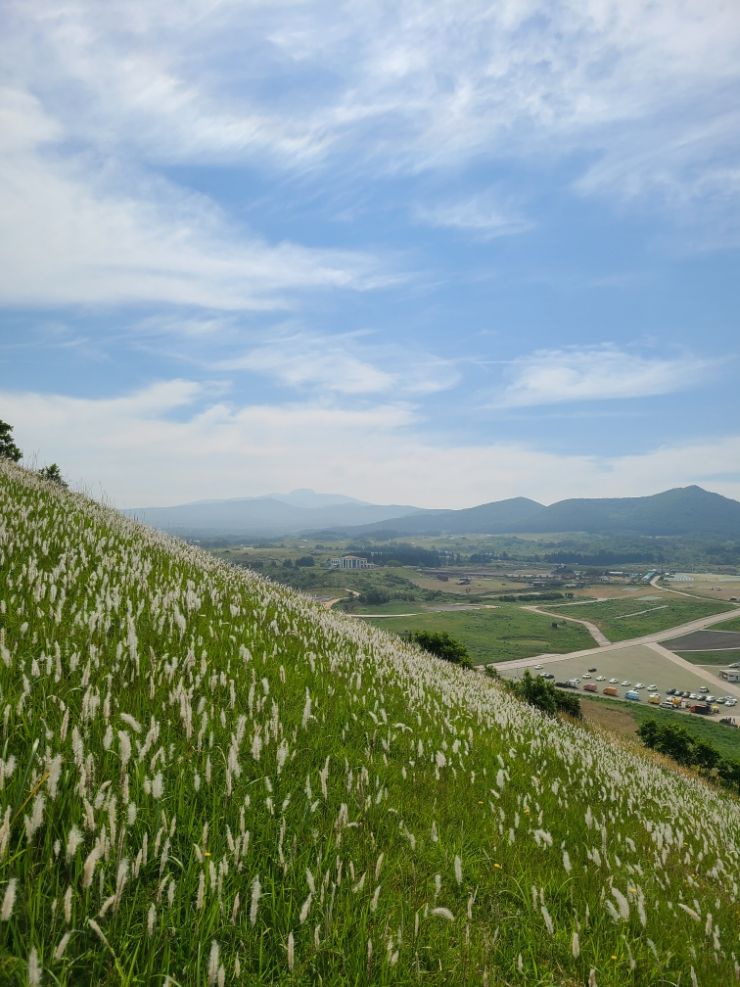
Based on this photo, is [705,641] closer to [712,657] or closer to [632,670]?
[712,657]

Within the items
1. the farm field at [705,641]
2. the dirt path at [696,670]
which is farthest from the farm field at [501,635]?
the farm field at [705,641]

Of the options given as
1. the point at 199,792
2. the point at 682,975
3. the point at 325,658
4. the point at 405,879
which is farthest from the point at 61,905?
the point at 325,658

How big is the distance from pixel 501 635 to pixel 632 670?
44146 mm

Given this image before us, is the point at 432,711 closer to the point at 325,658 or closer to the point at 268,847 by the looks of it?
the point at 325,658

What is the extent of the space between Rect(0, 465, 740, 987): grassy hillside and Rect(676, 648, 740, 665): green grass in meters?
183

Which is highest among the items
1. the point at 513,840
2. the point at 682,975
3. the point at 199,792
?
the point at 199,792

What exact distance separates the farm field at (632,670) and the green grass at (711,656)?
30.2ft

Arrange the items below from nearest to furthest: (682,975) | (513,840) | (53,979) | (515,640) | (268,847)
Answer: (53,979), (268,847), (682,975), (513,840), (515,640)

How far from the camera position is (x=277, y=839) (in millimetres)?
3256

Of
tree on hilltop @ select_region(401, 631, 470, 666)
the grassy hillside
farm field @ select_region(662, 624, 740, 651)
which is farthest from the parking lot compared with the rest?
the grassy hillside

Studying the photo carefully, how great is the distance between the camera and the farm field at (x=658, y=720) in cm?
8019

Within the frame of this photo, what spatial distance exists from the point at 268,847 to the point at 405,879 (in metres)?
0.90

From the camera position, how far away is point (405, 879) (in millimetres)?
3367

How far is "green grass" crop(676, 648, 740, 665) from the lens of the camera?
157312 millimetres
